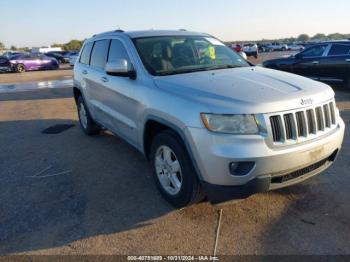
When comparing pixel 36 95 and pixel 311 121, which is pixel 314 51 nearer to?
pixel 311 121

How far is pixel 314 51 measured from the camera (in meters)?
10.9

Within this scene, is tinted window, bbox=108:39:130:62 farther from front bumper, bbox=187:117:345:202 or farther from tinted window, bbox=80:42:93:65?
front bumper, bbox=187:117:345:202

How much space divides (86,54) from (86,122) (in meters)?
1.26

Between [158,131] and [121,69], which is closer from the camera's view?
[158,131]

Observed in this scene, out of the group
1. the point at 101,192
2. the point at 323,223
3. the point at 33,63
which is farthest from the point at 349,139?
the point at 33,63

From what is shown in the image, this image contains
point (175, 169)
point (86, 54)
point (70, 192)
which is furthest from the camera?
point (86, 54)

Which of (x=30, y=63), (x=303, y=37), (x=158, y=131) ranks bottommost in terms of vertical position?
(x=303, y=37)

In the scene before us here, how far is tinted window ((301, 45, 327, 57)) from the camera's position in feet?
35.0

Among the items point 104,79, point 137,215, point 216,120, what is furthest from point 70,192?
point 216,120

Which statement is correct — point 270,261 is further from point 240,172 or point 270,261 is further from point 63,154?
point 63,154

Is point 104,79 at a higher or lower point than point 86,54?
lower

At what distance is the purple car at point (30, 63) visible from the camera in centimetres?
2736

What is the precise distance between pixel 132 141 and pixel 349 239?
262cm

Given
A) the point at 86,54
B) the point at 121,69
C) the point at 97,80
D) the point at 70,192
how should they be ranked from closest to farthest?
the point at 121,69, the point at 70,192, the point at 97,80, the point at 86,54
